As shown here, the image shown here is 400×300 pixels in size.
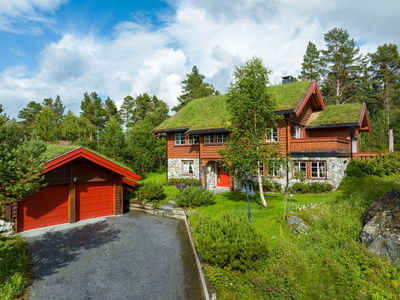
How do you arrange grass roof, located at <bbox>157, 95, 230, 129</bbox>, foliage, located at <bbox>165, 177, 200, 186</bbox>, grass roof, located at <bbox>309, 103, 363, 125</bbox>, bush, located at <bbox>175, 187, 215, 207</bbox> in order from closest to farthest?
bush, located at <bbox>175, 187, 215, 207</bbox> → grass roof, located at <bbox>309, 103, 363, 125</bbox> → grass roof, located at <bbox>157, 95, 230, 129</bbox> → foliage, located at <bbox>165, 177, 200, 186</bbox>

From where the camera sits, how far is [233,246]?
22.7ft

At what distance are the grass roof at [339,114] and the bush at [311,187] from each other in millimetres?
6433

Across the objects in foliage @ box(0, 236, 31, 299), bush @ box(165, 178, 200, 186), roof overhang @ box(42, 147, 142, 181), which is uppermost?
roof overhang @ box(42, 147, 142, 181)

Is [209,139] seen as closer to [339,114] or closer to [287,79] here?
[287,79]

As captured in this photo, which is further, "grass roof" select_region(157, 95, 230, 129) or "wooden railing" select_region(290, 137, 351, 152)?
"grass roof" select_region(157, 95, 230, 129)

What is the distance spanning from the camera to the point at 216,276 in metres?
7.11

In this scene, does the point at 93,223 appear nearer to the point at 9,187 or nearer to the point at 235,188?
the point at 9,187

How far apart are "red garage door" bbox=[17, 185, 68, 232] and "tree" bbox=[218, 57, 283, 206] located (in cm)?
967

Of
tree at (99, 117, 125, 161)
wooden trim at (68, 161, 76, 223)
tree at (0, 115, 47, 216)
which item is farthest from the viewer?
tree at (99, 117, 125, 161)

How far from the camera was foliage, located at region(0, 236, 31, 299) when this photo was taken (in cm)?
661

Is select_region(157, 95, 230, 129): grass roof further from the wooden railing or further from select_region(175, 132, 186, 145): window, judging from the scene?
the wooden railing

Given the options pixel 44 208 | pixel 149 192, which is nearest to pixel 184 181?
pixel 149 192

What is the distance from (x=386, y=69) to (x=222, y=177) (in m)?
38.7

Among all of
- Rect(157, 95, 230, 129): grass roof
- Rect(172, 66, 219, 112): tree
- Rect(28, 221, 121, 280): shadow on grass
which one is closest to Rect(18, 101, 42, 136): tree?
Rect(172, 66, 219, 112): tree
